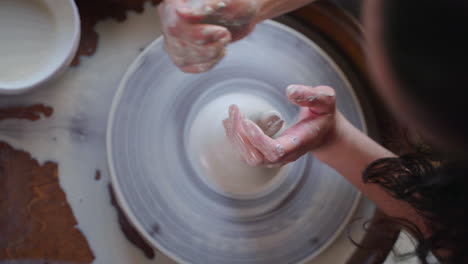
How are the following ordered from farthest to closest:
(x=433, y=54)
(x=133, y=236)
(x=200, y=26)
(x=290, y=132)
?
(x=133, y=236), (x=290, y=132), (x=200, y=26), (x=433, y=54)

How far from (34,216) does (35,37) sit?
57 centimetres

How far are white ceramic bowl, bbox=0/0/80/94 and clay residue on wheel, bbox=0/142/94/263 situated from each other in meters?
0.26

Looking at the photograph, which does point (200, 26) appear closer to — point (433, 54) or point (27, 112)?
point (433, 54)

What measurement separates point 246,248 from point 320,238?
0.82ft

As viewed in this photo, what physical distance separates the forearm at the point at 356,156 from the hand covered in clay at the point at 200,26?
0.44 metres

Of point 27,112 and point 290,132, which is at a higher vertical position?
point 290,132

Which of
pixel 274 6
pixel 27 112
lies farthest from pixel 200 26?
pixel 27 112

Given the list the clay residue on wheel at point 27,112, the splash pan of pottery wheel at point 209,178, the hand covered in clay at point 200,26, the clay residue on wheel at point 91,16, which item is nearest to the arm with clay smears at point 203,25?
the hand covered in clay at point 200,26

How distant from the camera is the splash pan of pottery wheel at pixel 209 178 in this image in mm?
1110

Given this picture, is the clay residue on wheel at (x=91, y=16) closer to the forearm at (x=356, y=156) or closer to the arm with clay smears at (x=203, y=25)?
the arm with clay smears at (x=203, y=25)

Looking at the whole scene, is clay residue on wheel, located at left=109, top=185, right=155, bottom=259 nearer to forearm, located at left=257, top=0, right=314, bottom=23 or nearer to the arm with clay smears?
the arm with clay smears

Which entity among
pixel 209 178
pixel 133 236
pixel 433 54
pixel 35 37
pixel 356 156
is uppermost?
pixel 433 54

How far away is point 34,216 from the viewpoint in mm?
1125

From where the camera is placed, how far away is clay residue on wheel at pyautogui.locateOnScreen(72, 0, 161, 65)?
47.6 inches
